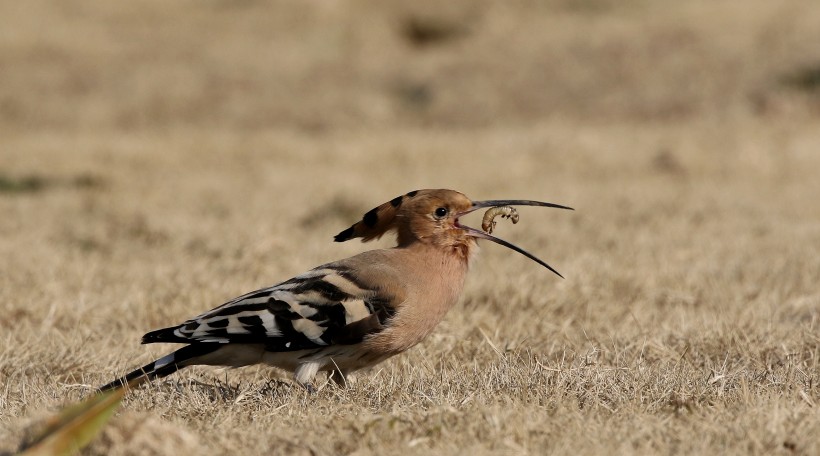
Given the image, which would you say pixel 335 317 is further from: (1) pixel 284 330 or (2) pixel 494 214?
(2) pixel 494 214

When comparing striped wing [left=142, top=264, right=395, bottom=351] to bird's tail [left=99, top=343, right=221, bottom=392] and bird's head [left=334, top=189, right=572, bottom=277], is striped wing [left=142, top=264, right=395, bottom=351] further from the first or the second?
bird's head [left=334, top=189, right=572, bottom=277]

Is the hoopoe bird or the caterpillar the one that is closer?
the hoopoe bird

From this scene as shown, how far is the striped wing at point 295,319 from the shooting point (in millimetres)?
3596

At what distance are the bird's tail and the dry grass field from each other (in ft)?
0.20

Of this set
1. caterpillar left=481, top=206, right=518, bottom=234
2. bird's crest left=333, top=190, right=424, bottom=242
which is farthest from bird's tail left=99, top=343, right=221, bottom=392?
caterpillar left=481, top=206, right=518, bottom=234

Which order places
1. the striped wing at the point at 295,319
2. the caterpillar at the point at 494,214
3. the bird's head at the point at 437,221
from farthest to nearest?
the caterpillar at the point at 494,214 < the bird's head at the point at 437,221 < the striped wing at the point at 295,319

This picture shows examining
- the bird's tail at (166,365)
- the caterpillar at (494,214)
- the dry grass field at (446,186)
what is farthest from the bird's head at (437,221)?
the bird's tail at (166,365)

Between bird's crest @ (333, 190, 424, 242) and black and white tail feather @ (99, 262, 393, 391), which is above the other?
bird's crest @ (333, 190, 424, 242)

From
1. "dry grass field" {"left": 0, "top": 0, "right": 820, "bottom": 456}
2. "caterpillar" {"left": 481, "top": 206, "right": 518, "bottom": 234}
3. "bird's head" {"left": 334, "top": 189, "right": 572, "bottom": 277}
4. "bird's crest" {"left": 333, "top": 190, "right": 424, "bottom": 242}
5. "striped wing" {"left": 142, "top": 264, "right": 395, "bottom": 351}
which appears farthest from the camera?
"caterpillar" {"left": 481, "top": 206, "right": 518, "bottom": 234}

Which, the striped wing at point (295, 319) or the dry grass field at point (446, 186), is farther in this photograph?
the striped wing at point (295, 319)

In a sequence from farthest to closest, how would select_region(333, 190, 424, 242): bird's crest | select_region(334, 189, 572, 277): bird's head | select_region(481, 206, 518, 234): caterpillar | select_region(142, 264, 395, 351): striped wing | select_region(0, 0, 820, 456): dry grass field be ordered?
select_region(481, 206, 518, 234): caterpillar
select_region(333, 190, 424, 242): bird's crest
select_region(334, 189, 572, 277): bird's head
select_region(142, 264, 395, 351): striped wing
select_region(0, 0, 820, 456): dry grass field

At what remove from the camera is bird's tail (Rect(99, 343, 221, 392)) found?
360 cm

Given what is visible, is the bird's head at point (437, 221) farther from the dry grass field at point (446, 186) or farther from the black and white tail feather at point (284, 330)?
the dry grass field at point (446, 186)

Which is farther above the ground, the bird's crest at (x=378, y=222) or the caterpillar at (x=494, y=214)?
the bird's crest at (x=378, y=222)
